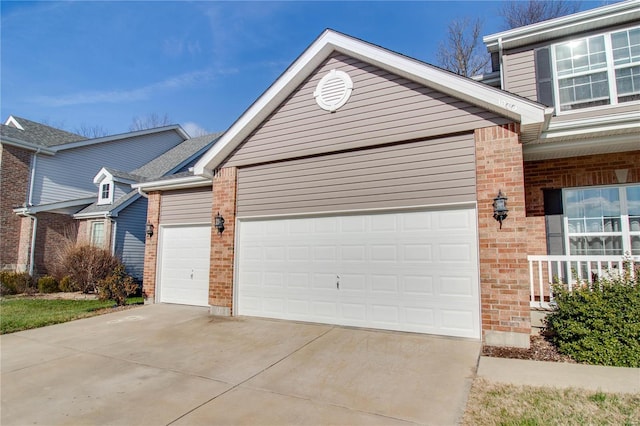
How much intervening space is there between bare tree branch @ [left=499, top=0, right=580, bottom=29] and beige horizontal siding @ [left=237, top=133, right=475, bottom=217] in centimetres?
1722

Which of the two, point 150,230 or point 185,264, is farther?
point 150,230

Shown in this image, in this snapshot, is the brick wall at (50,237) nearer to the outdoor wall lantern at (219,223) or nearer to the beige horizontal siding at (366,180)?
the outdoor wall lantern at (219,223)

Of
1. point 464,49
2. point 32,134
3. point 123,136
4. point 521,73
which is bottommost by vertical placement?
point 521,73

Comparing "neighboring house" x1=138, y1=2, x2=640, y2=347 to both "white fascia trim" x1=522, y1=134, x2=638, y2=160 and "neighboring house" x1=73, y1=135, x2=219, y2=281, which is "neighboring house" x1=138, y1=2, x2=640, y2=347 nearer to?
"white fascia trim" x1=522, y1=134, x2=638, y2=160

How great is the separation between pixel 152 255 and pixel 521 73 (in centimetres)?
1129

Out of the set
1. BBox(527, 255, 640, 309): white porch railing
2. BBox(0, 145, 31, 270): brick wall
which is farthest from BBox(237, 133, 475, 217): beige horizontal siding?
BBox(0, 145, 31, 270): brick wall

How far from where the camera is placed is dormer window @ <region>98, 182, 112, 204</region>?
16.2 metres

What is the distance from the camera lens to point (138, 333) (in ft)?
21.6

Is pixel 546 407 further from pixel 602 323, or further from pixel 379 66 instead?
pixel 379 66

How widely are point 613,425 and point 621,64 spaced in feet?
26.0

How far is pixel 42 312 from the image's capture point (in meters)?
8.70

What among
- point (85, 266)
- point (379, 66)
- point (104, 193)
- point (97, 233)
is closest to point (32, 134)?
point (104, 193)

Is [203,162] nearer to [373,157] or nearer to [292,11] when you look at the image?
[373,157]

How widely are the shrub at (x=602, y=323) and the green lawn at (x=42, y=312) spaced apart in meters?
10.0
